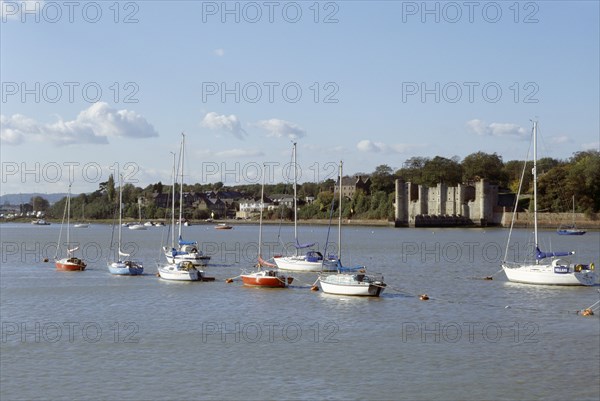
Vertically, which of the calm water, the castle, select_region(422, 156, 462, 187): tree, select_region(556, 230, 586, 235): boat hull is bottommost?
the calm water

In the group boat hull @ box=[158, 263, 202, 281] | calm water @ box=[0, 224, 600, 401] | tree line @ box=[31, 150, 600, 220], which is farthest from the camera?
tree line @ box=[31, 150, 600, 220]

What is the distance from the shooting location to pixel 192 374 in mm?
22844

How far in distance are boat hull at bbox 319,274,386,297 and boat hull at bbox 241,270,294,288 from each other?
4.39 meters

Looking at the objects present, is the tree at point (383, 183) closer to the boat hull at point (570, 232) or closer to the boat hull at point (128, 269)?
the boat hull at point (570, 232)

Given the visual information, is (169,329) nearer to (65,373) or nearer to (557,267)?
(65,373)

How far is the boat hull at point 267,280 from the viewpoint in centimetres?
4212

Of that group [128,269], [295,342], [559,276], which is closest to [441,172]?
[128,269]

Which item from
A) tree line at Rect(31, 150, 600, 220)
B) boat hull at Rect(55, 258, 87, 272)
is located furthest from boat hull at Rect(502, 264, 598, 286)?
tree line at Rect(31, 150, 600, 220)

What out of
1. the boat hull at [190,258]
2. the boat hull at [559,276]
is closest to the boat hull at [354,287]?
the boat hull at [559,276]

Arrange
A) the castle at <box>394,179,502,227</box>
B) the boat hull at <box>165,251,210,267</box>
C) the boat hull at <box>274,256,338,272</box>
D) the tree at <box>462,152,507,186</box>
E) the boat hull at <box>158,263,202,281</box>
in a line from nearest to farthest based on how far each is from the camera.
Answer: the boat hull at <box>158,263,202,281</box> < the boat hull at <box>274,256,338,272</box> < the boat hull at <box>165,251,210,267</box> < the castle at <box>394,179,502,227</box> < the tree at <box>462,152,507,186</box>

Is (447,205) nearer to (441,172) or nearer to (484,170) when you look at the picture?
(441,172)

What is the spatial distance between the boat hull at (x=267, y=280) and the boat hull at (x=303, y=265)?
22.1ft

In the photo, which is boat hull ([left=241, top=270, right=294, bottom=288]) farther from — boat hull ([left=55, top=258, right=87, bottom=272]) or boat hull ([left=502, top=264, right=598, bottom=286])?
boat hull ([left=55, top=258, right=87, bottom=272])

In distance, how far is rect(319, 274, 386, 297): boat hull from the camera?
3731cm
